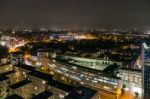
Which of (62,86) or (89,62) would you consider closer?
(62,86)

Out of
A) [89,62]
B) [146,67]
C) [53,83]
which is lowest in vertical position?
[53,83]

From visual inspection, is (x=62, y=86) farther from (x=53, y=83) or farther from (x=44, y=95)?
(x=44, y=95)

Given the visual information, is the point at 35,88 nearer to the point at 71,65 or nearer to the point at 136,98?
the point at 71,65

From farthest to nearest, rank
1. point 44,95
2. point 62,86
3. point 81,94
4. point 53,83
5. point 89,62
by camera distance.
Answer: point 89,62, point 53,83, point 62,86, point 44,95, point 81,94

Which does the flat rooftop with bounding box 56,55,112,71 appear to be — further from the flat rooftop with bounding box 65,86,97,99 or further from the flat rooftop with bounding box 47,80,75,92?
the flat rooftop with bounding box 65,86,97,99

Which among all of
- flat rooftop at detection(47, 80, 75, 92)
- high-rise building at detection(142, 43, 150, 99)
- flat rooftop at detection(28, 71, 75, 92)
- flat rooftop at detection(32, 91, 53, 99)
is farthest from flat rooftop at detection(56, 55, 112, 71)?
high-rise building at detection(142, 43, 150, 99)

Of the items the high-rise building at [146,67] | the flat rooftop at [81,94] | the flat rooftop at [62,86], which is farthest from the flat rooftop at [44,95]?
the high-rise building at [146,67]

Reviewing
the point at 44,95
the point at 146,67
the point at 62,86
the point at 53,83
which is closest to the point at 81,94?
the point at 62,86

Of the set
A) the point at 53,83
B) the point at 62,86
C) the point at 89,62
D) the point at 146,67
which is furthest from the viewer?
the point at 89,62

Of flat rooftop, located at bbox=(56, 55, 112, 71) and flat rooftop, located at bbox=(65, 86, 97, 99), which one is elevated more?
flat rooftop, located at bbox=(56, 55, 112, 71)

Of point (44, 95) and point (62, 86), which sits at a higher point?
point (62, 86)

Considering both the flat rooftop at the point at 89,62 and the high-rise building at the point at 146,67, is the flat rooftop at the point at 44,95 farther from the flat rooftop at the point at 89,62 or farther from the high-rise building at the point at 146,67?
the flat rooftop at the point at 89,62

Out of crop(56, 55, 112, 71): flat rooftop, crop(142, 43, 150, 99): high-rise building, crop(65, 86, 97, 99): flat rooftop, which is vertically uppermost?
crop(142, 43, 150, 99): high-rise building
